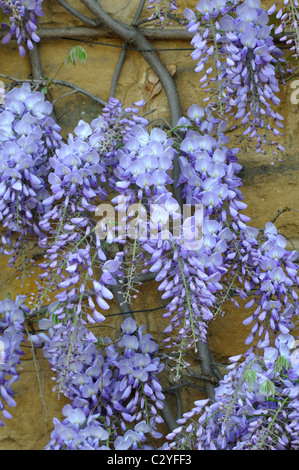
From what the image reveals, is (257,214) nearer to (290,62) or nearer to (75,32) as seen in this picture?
(290,62)

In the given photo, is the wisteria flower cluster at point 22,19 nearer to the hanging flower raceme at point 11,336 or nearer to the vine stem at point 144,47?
the vine stem at point 144,47

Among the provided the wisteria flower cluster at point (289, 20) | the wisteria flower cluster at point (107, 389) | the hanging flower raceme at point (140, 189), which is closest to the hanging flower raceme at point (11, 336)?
the wisteria flower cluster at point (107, 389)

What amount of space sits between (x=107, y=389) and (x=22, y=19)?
1058 millimetres

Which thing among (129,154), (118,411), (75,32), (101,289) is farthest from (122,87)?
(118,411)

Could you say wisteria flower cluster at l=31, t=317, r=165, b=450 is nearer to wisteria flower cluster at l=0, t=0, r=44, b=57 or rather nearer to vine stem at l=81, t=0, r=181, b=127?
vine stem at l=81, t=0, r=181, b=127

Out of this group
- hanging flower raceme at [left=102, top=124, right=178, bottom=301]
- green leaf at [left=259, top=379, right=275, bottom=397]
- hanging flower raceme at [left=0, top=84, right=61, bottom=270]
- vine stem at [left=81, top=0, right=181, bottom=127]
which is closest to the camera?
green leaf at [left=259, top=379, right=275, bottom=397]

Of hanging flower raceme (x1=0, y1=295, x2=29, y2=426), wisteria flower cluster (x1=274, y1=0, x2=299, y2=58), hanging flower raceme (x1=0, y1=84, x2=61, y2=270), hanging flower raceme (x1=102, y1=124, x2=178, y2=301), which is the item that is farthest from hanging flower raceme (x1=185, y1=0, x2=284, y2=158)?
hanging flower raceme (x1=0, y1=295, x2=29, y2=426)

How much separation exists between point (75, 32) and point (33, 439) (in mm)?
1225

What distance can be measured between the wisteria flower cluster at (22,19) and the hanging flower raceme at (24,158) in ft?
0.47

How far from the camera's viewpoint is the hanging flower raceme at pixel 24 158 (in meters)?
1.84

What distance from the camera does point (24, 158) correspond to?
185 centimetres

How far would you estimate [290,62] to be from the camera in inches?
82.4

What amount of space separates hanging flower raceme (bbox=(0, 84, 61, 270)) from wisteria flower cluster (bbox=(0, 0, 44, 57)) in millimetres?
143

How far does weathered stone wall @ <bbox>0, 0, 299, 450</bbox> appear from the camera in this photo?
6.89ft
